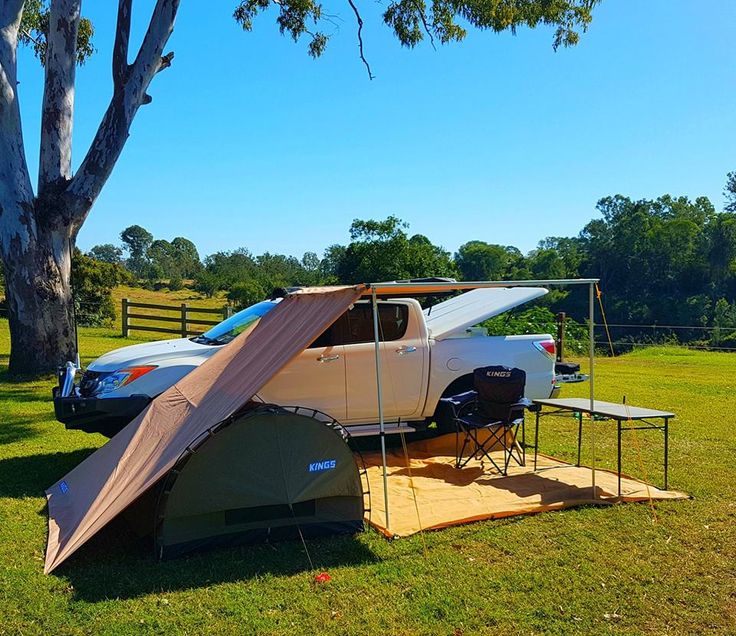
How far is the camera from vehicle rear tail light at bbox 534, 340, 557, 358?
7879 mm

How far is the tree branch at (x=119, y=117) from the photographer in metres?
11.0

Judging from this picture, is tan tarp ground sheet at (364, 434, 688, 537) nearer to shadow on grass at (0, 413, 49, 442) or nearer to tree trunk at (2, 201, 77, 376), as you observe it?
shadow on grass at (0, 413, 49, 442)

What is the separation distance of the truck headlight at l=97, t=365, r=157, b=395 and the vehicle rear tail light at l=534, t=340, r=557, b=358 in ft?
14.5

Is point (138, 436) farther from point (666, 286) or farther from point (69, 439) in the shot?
point (666, 286)

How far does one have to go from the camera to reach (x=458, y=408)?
7168 millimetres

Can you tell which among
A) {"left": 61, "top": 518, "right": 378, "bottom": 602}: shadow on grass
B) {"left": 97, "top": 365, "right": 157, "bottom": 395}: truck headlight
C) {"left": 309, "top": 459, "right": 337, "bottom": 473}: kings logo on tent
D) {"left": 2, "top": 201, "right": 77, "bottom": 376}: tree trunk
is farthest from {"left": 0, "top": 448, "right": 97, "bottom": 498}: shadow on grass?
{"left": 2, "top": 201, "right": 77, "bottom": 376}: tree trunk

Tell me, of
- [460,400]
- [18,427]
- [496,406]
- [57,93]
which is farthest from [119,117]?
[496,406]

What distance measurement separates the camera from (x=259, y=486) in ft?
15.2

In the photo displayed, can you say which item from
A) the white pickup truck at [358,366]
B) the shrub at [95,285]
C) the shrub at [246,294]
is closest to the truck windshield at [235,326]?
the white pickup truck at [358,366]

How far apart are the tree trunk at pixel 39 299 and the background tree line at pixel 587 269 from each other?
384 inches

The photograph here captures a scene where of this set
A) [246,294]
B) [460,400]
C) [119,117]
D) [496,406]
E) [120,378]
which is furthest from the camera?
[246,294]

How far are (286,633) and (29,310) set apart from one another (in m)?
9.26

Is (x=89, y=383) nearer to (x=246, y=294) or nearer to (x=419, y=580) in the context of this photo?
(x=419, y=580)

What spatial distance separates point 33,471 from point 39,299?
209 inches
